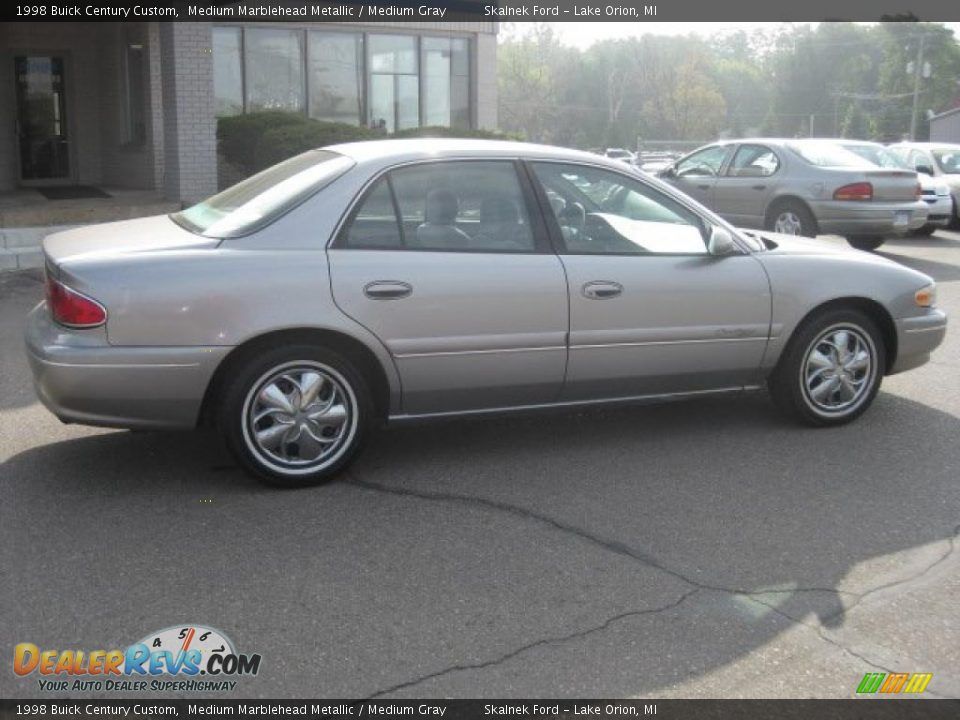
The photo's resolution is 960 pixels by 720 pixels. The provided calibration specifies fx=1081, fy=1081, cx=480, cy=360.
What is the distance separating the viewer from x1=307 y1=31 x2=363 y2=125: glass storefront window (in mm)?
18812

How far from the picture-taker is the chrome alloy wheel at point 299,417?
4867 mm

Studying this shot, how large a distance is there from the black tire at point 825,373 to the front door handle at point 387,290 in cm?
221

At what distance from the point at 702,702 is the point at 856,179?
37.0ft

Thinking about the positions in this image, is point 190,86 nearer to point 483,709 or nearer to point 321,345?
point 321,345

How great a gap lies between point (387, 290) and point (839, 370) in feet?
8.77

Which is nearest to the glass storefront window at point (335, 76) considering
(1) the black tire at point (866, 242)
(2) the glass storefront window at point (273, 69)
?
(2) the glass storefront window at point (273, 69)

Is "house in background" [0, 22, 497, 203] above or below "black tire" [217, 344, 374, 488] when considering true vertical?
above

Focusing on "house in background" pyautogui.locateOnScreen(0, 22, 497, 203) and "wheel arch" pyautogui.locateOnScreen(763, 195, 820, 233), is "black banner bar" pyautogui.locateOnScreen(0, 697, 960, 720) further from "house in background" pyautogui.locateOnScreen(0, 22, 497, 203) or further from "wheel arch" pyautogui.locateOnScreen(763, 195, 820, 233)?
"house in background" pyautogui.locateOnScreen(0, 22, 497, 203)

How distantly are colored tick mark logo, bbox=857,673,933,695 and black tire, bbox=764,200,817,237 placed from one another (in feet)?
34.7

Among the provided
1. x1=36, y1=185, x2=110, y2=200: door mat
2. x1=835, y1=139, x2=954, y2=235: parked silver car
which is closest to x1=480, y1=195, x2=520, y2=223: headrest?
x1=36, y1=185, x2=110, y2=200: door mat

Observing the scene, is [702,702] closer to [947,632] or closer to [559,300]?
[947,632]

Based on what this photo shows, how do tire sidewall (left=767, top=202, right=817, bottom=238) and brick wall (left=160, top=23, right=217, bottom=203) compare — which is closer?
tire sidewall (left=767, top=202, right=817, bottom=238)

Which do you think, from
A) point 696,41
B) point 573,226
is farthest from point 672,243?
point 696,41

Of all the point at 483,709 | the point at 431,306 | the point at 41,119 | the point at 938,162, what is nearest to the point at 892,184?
the point at 938,162
